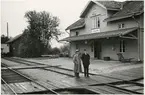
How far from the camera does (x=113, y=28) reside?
77.9ft

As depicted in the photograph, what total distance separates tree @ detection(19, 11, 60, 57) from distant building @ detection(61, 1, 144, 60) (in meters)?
13.2

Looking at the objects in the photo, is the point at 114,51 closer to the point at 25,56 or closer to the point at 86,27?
the point at 86,27

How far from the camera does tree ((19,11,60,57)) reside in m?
42.5

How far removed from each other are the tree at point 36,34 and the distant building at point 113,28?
13.2 metres

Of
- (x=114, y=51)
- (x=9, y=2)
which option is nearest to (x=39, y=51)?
(x=114, y=51)

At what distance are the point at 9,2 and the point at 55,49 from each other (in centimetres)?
4008

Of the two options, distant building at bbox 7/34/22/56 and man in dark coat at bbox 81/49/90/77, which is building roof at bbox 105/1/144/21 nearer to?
man in dark coat at bbox 81/49/90/77

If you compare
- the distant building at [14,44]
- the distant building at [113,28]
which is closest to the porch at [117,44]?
the distant building at [113,28]

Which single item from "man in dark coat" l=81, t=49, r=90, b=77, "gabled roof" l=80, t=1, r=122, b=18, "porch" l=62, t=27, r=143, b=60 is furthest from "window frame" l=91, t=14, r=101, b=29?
"man in dark coat" l=81, t=49, r=90, b=77

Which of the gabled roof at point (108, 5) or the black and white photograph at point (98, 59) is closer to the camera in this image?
the black and white photograph at point (98, 59)

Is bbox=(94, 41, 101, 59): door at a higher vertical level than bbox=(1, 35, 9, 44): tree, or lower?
lower

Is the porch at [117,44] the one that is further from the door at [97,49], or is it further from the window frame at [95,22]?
the window frame at [95,22]

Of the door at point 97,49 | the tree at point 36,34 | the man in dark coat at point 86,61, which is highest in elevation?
the tree at point 36,34

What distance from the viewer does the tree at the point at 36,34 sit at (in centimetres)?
4253
